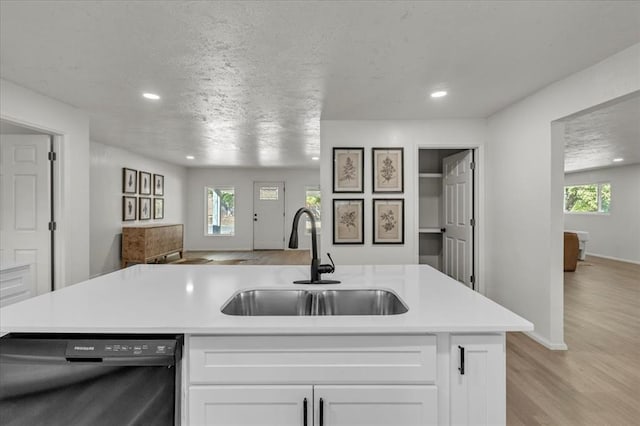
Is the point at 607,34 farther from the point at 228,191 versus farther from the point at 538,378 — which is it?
the point at 228,191

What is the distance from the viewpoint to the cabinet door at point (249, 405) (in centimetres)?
111

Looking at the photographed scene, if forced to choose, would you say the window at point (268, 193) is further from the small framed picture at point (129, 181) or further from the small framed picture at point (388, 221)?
the small framed picture at point (388, 221)

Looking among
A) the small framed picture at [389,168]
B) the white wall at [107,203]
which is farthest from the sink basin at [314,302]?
the white wall at [107,203]

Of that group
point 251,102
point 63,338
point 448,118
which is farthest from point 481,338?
point 448,118

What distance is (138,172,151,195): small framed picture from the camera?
23.5 feet

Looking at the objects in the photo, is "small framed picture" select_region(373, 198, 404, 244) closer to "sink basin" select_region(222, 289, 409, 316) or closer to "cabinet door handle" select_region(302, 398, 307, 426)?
"sink basin" select_region(222, 289, 409, 316)

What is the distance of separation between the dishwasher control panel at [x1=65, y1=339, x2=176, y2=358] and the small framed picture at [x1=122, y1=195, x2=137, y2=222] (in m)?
6.16

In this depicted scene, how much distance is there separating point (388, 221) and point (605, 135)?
362 centimetres

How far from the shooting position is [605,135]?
16.6 ft

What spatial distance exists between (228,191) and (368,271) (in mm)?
8328

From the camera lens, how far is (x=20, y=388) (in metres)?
1.04

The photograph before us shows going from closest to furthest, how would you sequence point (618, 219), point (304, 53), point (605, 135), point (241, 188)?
point (304, 53), point (605, 135), point (618, 219), point (241, 188)

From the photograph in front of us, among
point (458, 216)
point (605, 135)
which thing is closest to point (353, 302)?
point (458, 216)

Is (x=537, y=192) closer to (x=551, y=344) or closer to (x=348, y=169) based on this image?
(x=551, y=344)
